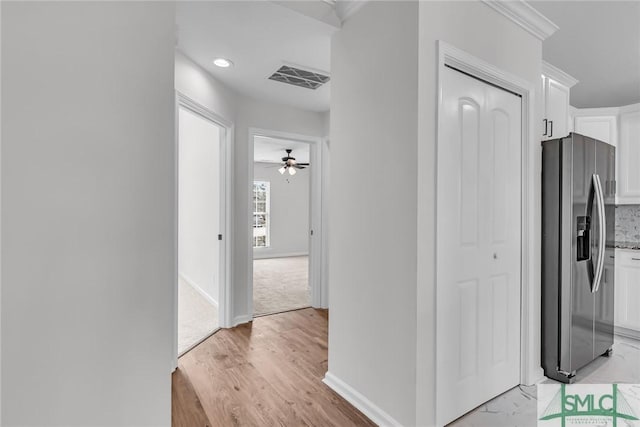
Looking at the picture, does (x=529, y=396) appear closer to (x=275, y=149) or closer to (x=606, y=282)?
(x=606, y=282)

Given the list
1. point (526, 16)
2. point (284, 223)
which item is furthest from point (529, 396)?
Result: point (284, 223)

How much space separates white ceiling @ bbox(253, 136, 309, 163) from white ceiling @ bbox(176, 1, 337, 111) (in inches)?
103

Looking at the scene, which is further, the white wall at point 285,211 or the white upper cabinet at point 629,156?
the white wall at point 285,211

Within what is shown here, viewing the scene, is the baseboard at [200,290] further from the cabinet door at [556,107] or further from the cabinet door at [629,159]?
the cabinet door at [629,159]

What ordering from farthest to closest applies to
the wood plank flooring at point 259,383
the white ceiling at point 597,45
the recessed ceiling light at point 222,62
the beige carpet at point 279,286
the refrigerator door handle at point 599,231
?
the beige carpet at point 279,286
the recessed ceiling light at point 222,62
the refrigerator door handle at point 599,231
the white ceiling at point 597,45
the wood plank flooring at point 259,383

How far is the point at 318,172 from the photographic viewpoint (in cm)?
395

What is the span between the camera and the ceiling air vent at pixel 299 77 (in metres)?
2.80

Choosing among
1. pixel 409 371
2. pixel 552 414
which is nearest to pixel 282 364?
pixel 409 371

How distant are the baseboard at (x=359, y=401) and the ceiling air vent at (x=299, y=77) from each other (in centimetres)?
242

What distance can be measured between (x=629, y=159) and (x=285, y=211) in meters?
6.53

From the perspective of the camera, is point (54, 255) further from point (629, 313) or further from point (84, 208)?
point (629, 313)

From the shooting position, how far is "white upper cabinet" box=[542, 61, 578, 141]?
8.63 feet

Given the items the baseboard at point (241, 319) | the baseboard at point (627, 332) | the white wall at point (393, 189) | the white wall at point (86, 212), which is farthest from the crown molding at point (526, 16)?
the baseboard at point (241, 319)

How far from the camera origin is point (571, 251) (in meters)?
2.21
